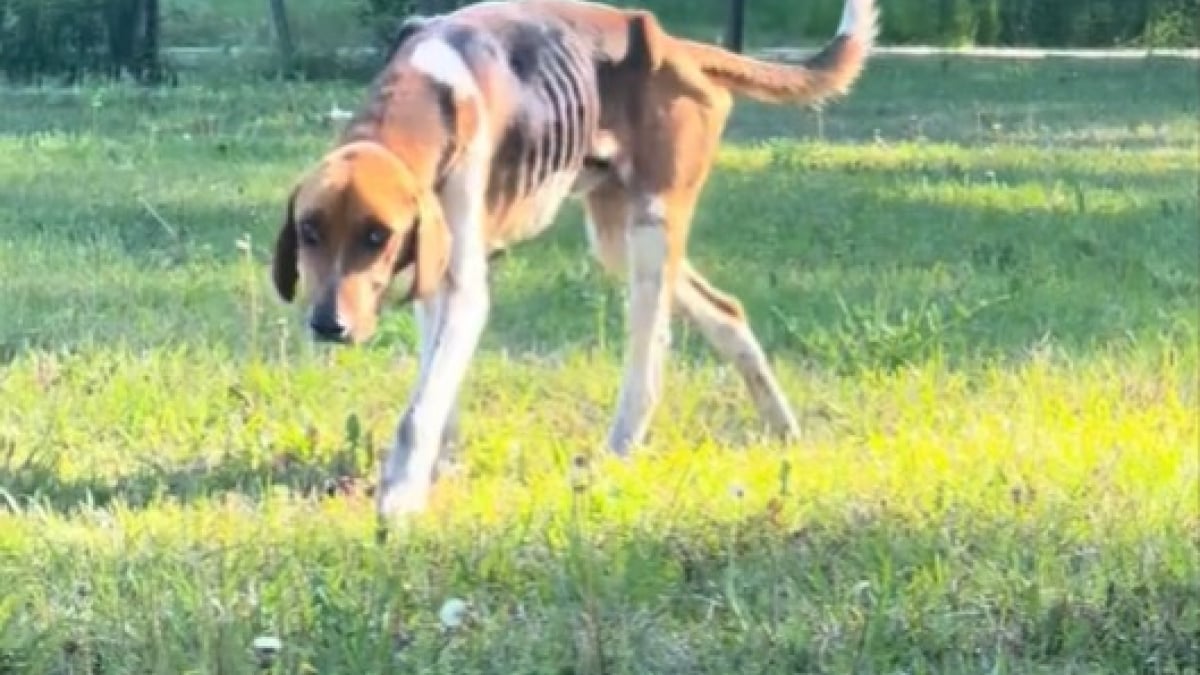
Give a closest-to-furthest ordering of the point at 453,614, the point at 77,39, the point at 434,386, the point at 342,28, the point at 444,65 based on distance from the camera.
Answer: the point at 453,614, the point at 434,386, the point at 444,65, the point at 77,39, the point at 342,28

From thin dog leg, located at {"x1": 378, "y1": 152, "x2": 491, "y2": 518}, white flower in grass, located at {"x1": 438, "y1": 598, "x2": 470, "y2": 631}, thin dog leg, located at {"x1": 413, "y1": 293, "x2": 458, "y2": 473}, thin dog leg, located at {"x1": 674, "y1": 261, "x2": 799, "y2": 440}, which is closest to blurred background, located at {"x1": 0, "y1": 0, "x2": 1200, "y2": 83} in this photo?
thin dog leg, located at {"x1": 674, "y1": 261, "x2": 799, "y2": 440}

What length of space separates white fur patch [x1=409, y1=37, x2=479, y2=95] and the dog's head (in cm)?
43

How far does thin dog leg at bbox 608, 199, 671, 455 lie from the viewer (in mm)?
6723

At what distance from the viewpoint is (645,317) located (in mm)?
6793

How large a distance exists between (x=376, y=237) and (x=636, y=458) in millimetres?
1179

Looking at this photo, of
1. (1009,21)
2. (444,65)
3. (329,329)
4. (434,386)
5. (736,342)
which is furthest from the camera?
(1009,21)

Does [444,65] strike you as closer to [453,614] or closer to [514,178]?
[514,178]

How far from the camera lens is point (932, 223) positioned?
11.2 metres

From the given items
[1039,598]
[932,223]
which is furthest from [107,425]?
[932,223]

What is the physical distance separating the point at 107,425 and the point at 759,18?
25841 mm

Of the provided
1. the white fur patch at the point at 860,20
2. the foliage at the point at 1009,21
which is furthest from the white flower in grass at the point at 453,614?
the foliage at the point at 1009,21

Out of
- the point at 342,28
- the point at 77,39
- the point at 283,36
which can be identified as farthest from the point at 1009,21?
the point at 77,39

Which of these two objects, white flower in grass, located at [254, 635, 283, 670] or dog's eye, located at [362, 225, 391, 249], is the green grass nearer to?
white flower in grass, located at [254, 635, 283, 670]

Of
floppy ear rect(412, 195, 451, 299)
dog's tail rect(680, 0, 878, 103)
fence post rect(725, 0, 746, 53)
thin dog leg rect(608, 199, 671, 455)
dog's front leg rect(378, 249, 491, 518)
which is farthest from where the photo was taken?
fence post rect(725, 0, 746, 53)
